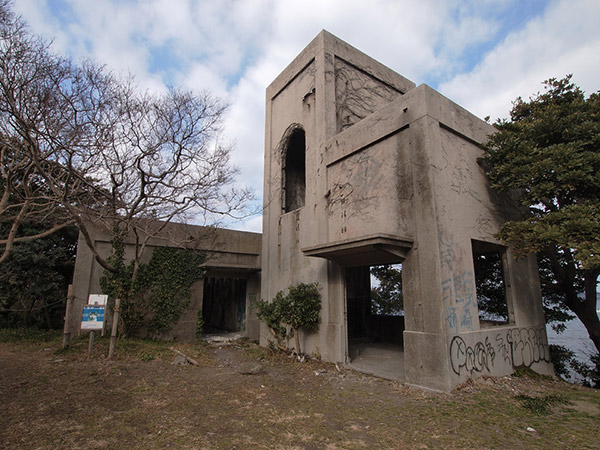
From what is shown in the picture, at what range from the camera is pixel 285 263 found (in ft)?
36.7

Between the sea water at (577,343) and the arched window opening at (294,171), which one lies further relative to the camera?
the arched window opening at (294,171)

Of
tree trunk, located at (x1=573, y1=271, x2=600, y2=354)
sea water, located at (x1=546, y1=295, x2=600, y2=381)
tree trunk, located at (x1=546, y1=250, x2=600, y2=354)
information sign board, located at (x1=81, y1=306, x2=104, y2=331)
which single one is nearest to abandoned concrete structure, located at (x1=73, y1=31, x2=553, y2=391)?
tree trunk, located at (x1=546, y1=250, x2=600, y2=354)

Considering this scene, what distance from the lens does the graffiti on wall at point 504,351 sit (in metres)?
6.66

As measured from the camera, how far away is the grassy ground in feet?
14.3

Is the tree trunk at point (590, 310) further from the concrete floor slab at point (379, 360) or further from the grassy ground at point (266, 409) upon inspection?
the concrete floor slab at point (379, 360)

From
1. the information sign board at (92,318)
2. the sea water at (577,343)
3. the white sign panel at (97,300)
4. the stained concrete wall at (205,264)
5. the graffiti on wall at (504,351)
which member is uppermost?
the stained concrete wall at (205,264)

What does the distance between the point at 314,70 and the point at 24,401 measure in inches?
432

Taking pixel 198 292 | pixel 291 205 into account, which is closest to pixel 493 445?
pixel 291 205

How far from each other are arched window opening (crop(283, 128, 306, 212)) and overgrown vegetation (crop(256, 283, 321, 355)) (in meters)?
3.54

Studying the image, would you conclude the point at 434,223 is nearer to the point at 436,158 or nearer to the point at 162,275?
the point at 436,158

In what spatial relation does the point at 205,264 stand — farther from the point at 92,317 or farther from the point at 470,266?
the point at 470,266

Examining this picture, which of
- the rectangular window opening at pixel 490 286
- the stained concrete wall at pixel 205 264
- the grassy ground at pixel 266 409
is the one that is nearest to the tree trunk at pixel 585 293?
the rectangular window opening at pixel 490 286

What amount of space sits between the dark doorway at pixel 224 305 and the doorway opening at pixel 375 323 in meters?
5.36

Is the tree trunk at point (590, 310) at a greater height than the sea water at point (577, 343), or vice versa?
the tree trunk at point (590, 310)
